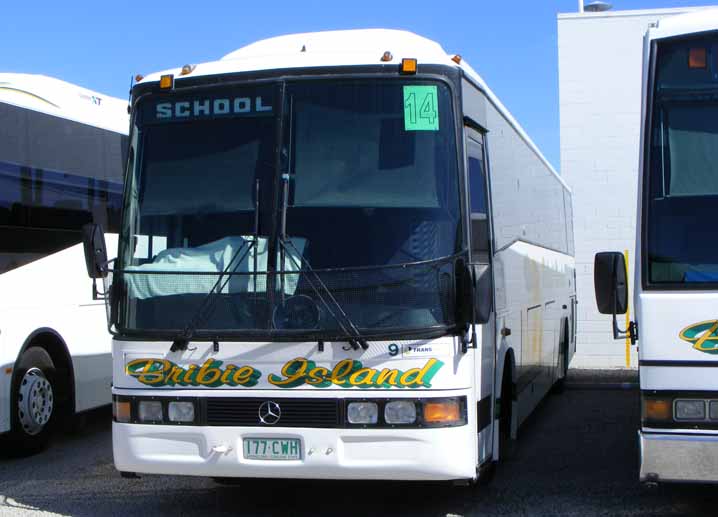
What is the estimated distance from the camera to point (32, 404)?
399 inches

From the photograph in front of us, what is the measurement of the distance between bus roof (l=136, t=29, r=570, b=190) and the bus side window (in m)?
0.54

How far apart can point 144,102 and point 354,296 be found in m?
2.12

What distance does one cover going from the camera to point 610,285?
6.33 metres

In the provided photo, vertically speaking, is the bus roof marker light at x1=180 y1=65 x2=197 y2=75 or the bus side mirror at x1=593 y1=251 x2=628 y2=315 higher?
the bus roof marker light at x1=180 y1=65 x2=197 y2=75

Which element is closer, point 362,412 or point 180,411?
point 362,412

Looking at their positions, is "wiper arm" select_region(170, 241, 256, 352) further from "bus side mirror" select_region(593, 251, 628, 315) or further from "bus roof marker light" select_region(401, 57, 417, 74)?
"bus side mirror" select_region(593, 251, 628, 315)

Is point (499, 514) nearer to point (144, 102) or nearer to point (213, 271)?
point (213, 271)

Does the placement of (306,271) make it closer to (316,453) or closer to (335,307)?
(335,307)

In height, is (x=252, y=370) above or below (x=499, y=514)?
above

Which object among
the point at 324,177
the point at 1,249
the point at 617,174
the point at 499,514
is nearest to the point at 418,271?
the point at 324,177

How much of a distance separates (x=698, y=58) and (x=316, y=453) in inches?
134

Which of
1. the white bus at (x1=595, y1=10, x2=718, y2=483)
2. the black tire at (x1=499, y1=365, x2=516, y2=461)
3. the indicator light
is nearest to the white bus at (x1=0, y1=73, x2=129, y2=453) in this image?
the black tire at (x1=499, y1=365, x2=516, y2=461)

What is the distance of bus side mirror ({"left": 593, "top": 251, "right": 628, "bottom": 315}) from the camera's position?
20.8 feet

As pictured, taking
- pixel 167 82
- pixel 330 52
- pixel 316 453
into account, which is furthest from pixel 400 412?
pixel 167 82
